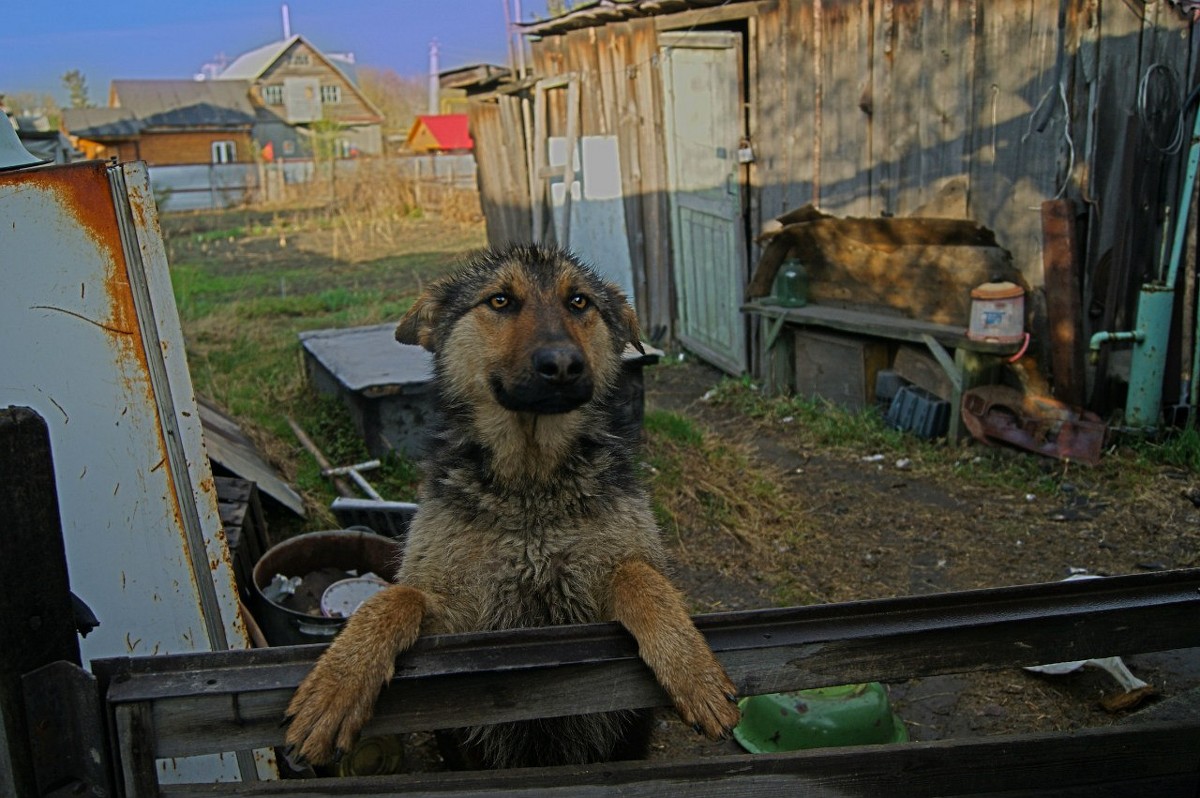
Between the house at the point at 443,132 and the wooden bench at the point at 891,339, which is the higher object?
the house at the point at 443,132

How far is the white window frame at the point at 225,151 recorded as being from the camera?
171 ft

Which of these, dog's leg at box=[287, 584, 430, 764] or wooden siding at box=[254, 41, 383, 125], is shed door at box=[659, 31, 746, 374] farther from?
wooden siding at box=[254, 41, 383, 125]

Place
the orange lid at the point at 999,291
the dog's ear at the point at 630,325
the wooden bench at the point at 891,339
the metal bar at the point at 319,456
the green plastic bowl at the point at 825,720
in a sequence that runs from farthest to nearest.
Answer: the wooden bench at the point at 891,339, the orange lid at the point at 999,291, the metal bar at the point at 319,456, the green plastic bowl at the point at 825,720, the dog's ear at the point at 630,325

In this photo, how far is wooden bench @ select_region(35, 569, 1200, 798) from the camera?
5.87 ft

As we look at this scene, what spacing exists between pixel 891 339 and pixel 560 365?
19.9 feet

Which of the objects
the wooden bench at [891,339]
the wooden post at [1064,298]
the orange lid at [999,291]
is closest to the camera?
the wooden post at [1064,298]

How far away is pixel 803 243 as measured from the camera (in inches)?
351

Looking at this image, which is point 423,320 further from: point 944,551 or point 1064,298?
point 1064,298

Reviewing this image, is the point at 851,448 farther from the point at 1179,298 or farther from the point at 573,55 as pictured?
the point at 573,55

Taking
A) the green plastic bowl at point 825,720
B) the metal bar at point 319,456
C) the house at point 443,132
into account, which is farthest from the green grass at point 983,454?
the house at point 443,132

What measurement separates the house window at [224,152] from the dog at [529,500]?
5431 cm

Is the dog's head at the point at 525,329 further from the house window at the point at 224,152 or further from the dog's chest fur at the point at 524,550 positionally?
the house window at the point at 224,152

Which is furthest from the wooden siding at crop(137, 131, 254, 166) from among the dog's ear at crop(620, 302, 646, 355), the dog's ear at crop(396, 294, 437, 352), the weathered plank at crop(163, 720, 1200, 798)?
the weathered plank at crop(163, 720, 1200, 798)

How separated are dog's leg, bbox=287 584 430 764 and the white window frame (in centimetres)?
5537
